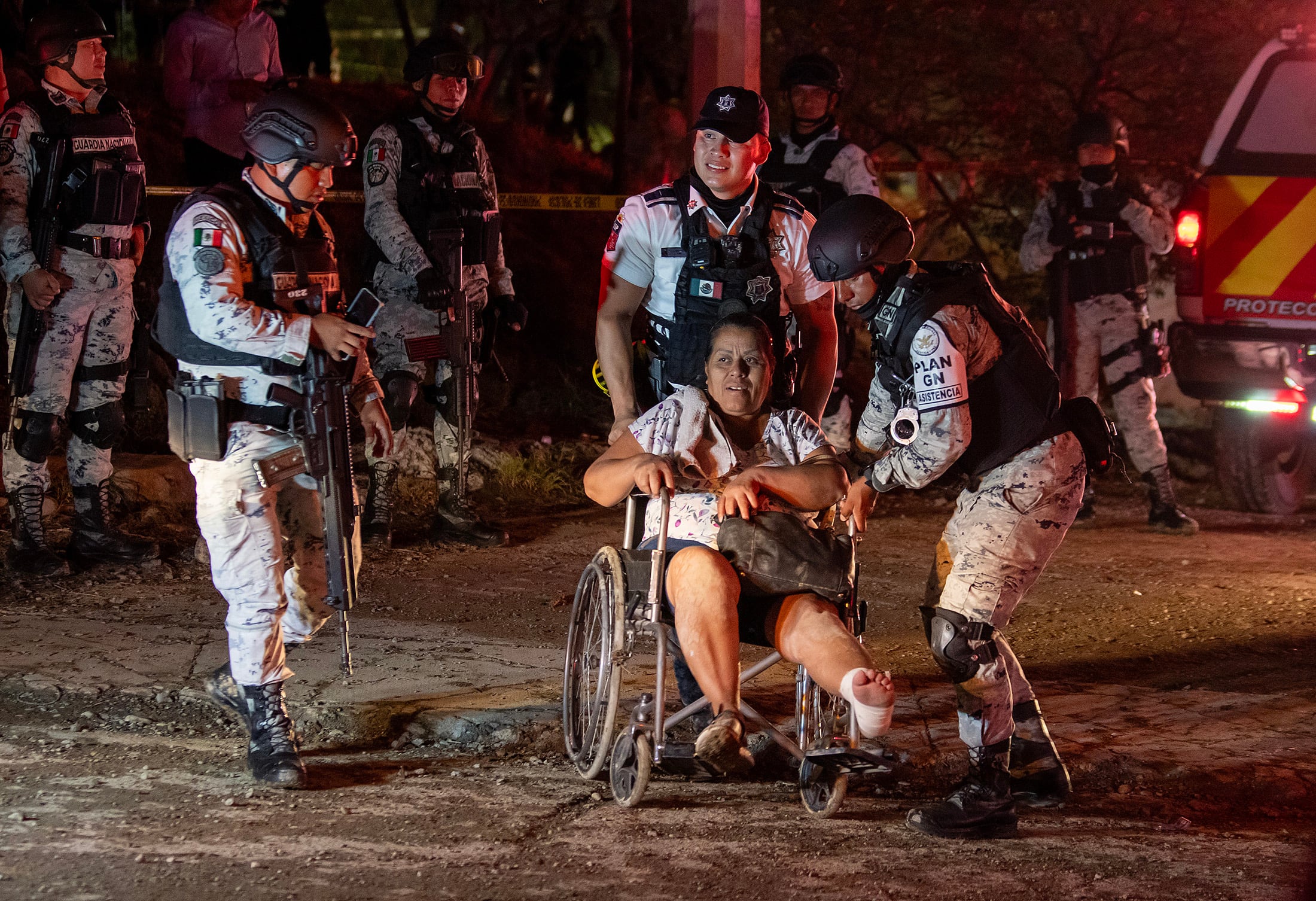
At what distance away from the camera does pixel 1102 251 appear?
860cm

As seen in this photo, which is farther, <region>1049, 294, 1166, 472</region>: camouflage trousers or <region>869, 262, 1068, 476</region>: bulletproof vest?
<region>1049, 294, 1166, 472</region>: camouflage trousers

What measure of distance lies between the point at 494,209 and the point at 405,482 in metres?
1.98

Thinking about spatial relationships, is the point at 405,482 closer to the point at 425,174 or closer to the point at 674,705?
the point at 425,174

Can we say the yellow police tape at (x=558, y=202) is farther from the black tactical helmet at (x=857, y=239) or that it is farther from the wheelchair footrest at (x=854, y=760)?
the wheelchair footrest at (x=854, y=760)

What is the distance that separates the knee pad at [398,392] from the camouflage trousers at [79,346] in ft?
4.04

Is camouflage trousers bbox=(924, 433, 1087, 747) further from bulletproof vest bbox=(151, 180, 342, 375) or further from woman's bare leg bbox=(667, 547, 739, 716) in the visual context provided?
bulletproof vest bbox=(151, 180, 342, 375)

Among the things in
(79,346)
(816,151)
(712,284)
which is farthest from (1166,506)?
(79,346)

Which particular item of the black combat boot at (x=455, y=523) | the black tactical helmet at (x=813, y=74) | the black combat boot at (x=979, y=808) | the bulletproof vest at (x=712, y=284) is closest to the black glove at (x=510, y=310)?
the black combat boot at (x=455, y=523)

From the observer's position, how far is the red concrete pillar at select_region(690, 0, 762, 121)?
8.80m

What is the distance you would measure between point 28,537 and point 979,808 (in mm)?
4677

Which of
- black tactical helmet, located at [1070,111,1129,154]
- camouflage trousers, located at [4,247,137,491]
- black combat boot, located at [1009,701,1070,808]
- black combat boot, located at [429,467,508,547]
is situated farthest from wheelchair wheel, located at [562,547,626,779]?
black tactical helmet, located at [1070,111,1129,154]

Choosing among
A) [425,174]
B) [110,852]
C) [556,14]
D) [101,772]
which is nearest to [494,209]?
[425,174]

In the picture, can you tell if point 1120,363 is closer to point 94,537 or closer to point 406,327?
point 406,327

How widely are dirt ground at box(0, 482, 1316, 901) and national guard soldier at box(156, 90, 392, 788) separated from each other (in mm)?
408
